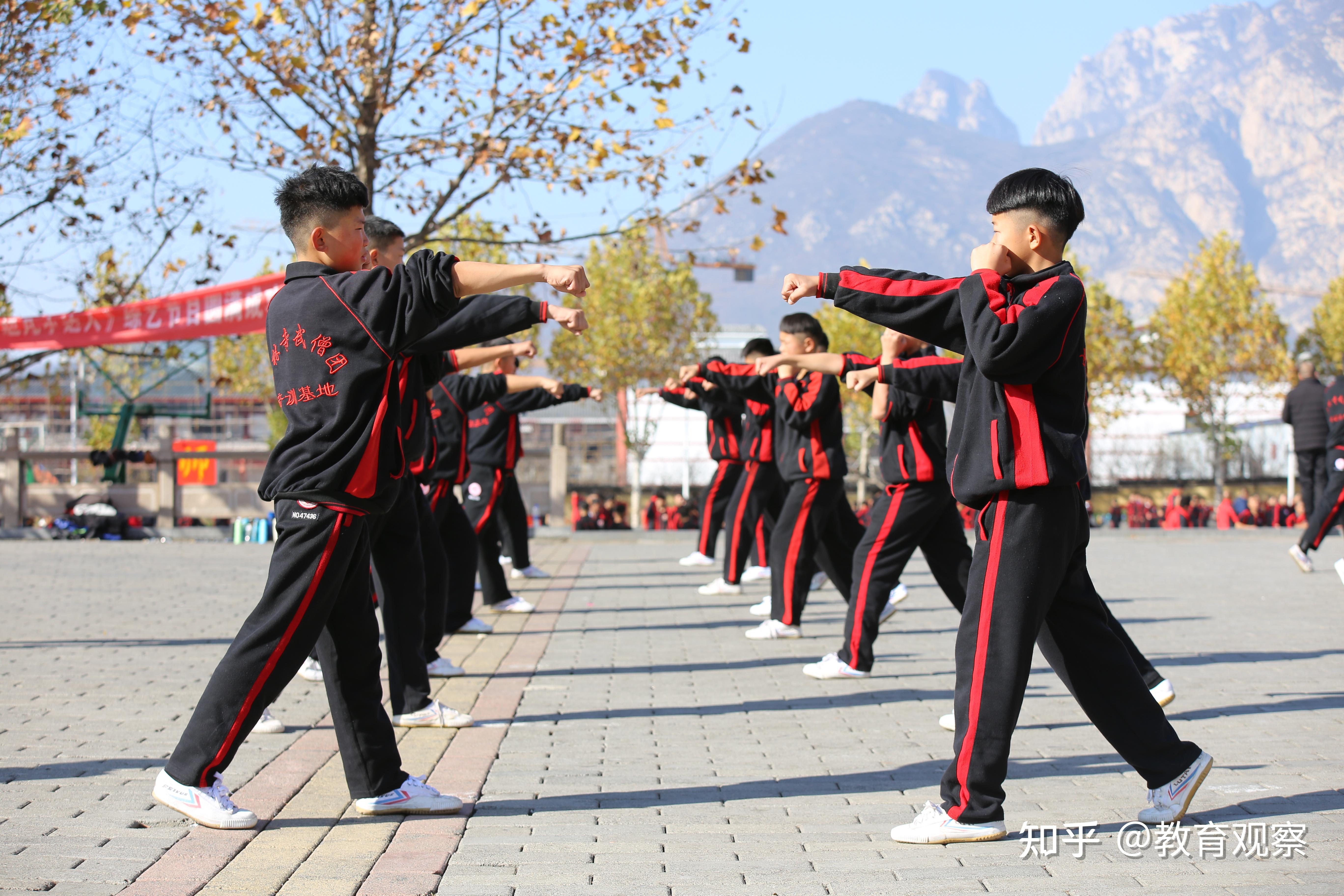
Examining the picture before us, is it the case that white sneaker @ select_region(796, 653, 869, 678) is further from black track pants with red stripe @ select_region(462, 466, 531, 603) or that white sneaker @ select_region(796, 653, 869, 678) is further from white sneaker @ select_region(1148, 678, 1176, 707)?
black track pants with red stripe @ select_region(462, 466, 531, 603)

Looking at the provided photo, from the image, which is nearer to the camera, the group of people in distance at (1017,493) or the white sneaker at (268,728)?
the group of people in distance at (1017,493)

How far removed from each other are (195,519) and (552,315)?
2128cm

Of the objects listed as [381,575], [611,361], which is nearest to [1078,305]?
[381,575]

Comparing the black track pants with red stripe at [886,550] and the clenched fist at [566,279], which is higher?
the clenched fist at [566,279]

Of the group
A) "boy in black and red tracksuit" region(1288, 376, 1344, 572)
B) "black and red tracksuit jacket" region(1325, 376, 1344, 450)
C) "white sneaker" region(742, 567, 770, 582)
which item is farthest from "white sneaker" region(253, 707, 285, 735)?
"black and red tracksuit jacket" region(1325, 376, 1344, 450)

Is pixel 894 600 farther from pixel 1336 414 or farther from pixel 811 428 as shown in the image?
pixel 1336 414

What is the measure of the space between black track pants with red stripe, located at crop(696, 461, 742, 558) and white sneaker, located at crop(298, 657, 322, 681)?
527 cm

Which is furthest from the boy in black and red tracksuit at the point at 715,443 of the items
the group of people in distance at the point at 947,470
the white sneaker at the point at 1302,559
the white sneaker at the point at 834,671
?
the white sneaker at the point at 1302,559

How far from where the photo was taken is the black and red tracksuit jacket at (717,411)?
33.3 feet

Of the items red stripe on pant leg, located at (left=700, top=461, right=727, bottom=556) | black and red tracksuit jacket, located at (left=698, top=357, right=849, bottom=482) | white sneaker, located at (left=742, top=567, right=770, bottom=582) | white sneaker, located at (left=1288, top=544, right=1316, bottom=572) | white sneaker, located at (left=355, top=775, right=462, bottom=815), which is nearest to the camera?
white sneaker, located at (left=355, top=775, right=462, bottom=815)

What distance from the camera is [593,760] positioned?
16.2 ft

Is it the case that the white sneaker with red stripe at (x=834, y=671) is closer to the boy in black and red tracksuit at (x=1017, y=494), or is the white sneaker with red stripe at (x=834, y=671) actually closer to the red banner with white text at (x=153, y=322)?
the boy in black and red tracksuit at (x=1017, y=494)

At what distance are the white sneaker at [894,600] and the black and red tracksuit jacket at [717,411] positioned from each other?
185cm

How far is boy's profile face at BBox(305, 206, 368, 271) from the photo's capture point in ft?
13.5
